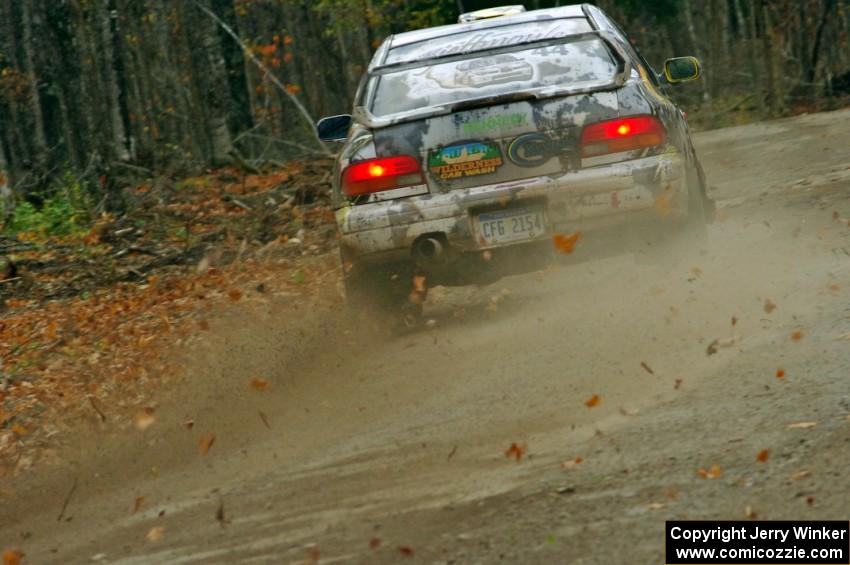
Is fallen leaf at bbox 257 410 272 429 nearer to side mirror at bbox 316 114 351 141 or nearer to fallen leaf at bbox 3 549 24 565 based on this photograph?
fallen leaf at bbox 3 549 24 565

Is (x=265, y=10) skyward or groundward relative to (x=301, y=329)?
groundward

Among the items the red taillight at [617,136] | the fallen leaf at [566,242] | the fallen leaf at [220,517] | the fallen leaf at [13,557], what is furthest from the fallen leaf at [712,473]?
the red taillight at [617,136]

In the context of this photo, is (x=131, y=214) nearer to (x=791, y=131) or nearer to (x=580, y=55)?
(x=580, y=55)

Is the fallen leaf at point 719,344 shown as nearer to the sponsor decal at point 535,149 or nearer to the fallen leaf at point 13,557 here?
the sponsor decal at point 535,149

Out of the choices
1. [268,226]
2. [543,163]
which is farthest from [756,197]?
[543,163]

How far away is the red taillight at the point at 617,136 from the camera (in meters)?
7.62

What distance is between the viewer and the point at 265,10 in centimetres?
4216

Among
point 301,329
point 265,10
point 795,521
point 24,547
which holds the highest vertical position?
point 795,521

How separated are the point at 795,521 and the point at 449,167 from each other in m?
3.95

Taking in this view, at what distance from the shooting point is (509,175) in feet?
25.2

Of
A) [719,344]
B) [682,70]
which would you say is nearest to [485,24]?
[682,70]

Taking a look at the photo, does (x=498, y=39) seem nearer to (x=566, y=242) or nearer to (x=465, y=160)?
(x=465, y=160)

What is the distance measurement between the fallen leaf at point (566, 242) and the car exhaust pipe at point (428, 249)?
0.66 metres

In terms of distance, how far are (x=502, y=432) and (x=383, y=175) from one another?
2436 millimetres
